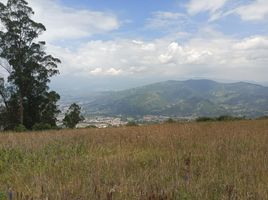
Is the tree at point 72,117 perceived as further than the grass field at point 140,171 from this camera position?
Yes

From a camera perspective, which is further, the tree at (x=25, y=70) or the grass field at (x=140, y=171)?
the tree at (x=25, y=70)

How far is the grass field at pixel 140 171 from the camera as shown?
4.44 m

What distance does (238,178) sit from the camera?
5137 millimetres

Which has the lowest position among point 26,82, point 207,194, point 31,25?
point 207,194

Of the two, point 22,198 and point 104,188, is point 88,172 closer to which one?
point 104,188

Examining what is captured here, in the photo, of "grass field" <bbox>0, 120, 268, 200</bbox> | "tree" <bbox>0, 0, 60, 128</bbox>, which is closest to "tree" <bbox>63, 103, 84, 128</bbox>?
"tree" <bbox>0, 0, 60, 128</bbox>

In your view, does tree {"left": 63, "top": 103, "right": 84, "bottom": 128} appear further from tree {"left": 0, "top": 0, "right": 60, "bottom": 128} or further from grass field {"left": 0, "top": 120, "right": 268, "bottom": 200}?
grass field {"left": 0, "top": 120, "right": 268, "bottom": 200}

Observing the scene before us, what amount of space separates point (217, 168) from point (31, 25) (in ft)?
127

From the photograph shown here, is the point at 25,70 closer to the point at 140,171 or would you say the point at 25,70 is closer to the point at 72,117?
the point at 72,117

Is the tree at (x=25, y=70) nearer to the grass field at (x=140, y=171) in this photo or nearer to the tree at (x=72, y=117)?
the tree at (x=72, y=117)

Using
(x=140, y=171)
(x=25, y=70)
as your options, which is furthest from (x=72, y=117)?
(x=140, y=171)

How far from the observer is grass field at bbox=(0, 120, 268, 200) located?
14.6 feet

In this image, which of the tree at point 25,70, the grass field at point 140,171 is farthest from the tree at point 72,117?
the grass field at point 140,171

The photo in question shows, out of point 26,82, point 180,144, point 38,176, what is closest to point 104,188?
point 38,176
